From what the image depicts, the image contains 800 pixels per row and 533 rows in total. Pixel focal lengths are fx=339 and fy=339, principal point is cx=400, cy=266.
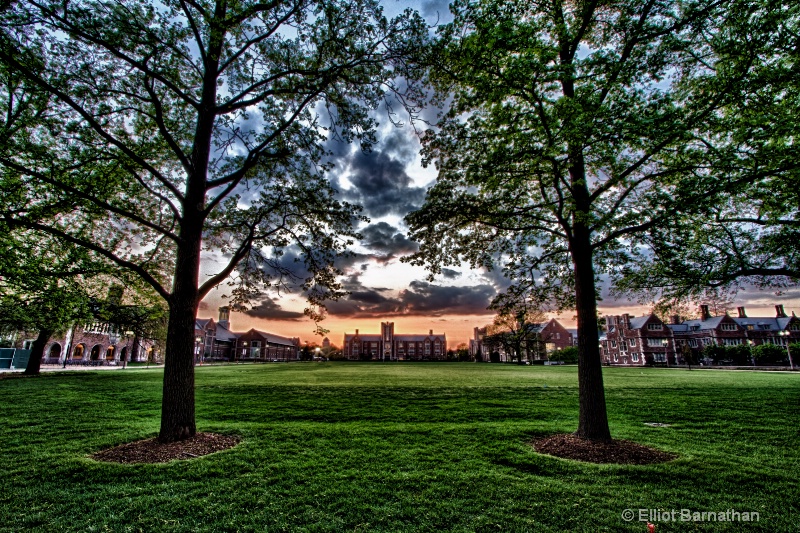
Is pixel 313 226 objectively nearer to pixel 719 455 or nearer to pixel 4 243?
pixel 4 243

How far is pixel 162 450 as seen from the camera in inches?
269

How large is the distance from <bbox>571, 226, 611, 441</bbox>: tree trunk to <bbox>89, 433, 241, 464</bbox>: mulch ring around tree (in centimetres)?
804

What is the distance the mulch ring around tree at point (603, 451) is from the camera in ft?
21.9

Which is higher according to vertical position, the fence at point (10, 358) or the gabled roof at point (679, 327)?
the gabled roof at point (679, 327)

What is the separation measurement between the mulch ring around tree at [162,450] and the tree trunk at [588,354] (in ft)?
26.4

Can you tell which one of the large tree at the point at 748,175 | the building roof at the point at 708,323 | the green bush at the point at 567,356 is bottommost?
the green bush at the point at 567,356

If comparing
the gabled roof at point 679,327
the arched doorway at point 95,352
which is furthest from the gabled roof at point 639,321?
the arched doorway at point 95,352

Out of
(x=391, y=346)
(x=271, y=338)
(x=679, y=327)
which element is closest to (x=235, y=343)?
(x=271, y=338)

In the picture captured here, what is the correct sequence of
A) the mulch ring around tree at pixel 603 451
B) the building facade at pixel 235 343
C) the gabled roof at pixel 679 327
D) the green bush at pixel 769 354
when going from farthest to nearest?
1. the building facade at pixel 235 343
2. the gabled roof at pixel 679 327
3. the green bush at pixel 769 354
4. the mulch ring around tree at pixel 603 451

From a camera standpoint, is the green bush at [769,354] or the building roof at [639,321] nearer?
the green bush at [769,354]

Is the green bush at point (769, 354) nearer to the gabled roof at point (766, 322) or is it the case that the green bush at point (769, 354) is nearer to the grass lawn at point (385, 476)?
the gabled roof at point (766, 322)

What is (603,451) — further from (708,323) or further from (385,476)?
(708,323)

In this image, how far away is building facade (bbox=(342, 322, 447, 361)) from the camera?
114 meters

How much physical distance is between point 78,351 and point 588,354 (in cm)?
6747
